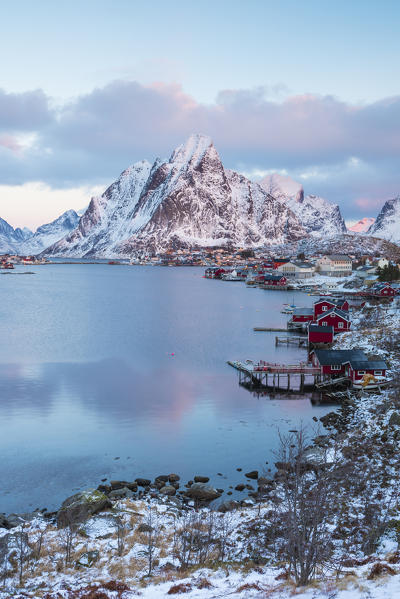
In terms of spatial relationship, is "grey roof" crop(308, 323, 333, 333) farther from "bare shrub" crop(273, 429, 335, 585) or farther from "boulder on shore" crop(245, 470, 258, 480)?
"boulder on shore" crop(245, 470, 258, 480)

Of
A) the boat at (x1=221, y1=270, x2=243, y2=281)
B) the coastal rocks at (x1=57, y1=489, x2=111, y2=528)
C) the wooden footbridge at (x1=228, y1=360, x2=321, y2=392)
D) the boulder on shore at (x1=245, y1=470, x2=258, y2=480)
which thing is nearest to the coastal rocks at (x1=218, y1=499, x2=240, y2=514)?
the boulder on shore at (x1=245, y1=470, x2=258, y2=480)

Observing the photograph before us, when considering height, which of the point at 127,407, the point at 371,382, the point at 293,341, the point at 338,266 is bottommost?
the point at 127,407

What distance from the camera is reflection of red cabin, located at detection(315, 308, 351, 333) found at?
54.6m

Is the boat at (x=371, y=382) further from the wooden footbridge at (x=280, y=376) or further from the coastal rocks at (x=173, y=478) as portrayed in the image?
the coastal rocks at (x=173, y=478)

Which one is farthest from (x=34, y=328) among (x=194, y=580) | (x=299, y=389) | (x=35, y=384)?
(x=194, y=580)

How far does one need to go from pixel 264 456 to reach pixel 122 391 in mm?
15232

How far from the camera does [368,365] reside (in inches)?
1411

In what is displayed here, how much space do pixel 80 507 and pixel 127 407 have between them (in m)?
15.3

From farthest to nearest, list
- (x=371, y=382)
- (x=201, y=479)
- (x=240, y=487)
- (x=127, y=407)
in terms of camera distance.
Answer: (x=371, y=382) < (x=127, y=407) < (x=201, y=479) < (x=240, y=487)

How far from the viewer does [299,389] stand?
38.4 m

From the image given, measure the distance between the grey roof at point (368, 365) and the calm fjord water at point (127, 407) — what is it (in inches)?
184

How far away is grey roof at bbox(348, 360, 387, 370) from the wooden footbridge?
361 cm

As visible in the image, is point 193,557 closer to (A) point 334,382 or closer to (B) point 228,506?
(B) point 228,506

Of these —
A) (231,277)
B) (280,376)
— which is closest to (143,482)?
A: (280,376)
